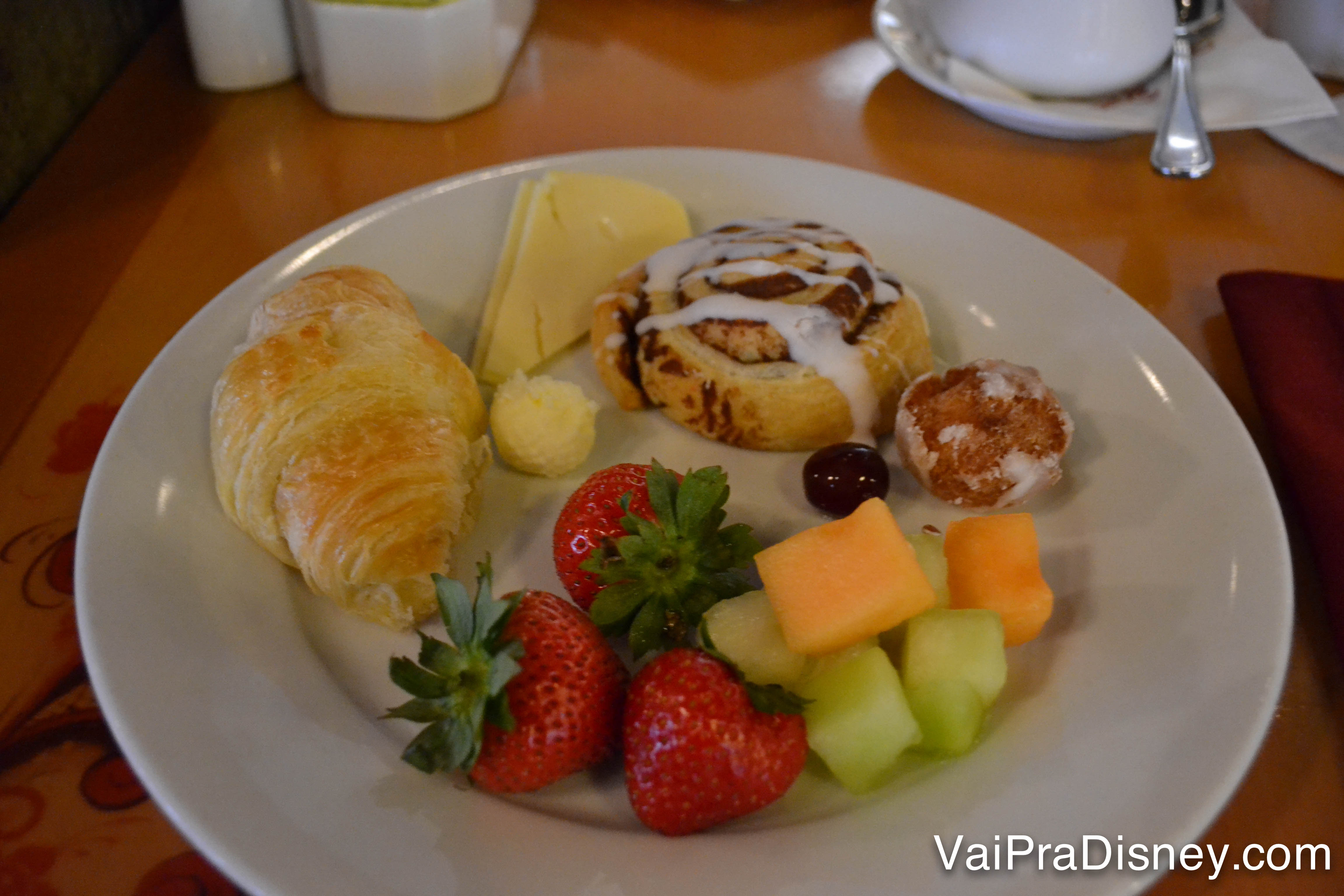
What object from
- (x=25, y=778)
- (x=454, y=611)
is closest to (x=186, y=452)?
(x=25, y=778)

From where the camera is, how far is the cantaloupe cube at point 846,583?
0.86 meters

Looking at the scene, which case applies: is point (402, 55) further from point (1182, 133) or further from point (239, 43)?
point (1182, 133)

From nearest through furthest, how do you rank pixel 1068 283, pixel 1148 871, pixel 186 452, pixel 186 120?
pixel 1148 871 → pixel 186 452 → pixel 1068 283 → pixel 186 120

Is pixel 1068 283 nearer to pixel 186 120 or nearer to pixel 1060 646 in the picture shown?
pixel 1060 646

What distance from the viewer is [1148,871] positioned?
743 mm

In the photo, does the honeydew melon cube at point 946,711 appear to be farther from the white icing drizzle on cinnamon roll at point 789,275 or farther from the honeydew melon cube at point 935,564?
the white icing drizzle on cinnamon roll at point 789,275

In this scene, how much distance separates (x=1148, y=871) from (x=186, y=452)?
108 cm

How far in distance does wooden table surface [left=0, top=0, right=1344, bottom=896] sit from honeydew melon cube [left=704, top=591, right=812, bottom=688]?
0.37m

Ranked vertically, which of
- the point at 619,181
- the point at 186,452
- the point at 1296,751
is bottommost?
the point at 1296,751

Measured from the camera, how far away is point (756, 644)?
88 centimetres

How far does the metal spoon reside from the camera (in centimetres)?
159

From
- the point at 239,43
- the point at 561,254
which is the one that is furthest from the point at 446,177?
the point at 239,43

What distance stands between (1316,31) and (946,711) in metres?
1.85

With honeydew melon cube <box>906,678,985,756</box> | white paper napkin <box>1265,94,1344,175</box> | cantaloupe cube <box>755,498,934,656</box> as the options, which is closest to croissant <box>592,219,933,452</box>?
cantaloupe cube <box>755,498,934,656</box>
